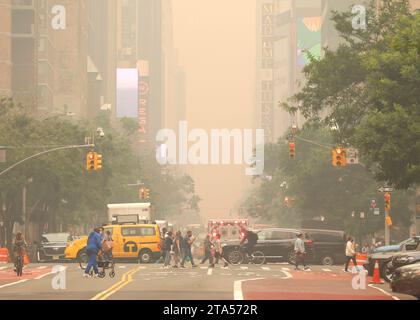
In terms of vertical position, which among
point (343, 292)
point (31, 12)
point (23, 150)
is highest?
point (31, 12)

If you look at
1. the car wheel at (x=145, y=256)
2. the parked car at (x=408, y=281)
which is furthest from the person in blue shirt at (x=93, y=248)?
the car wheel at (x=145, y=256)

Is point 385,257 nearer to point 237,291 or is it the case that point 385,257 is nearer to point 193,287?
point 193,287

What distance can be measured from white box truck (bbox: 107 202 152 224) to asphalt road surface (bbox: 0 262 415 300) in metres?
24.5

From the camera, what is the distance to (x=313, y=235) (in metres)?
59.5

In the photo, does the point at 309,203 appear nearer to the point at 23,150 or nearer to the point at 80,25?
the point at 23,150

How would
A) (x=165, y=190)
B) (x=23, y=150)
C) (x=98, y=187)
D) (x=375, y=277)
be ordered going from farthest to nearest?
1. (x=165, y=190)
2. (x=98, y=187)
3. (x=23, y=150)
4. (x=375, y=277)

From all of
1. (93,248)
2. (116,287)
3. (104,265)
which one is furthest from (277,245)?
(116,287)

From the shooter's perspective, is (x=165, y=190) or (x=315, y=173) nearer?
(x=315, y=173)

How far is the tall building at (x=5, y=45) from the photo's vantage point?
397 ft

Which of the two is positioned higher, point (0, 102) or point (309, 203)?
point (0, 102)

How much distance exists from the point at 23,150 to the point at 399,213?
95.5ft
